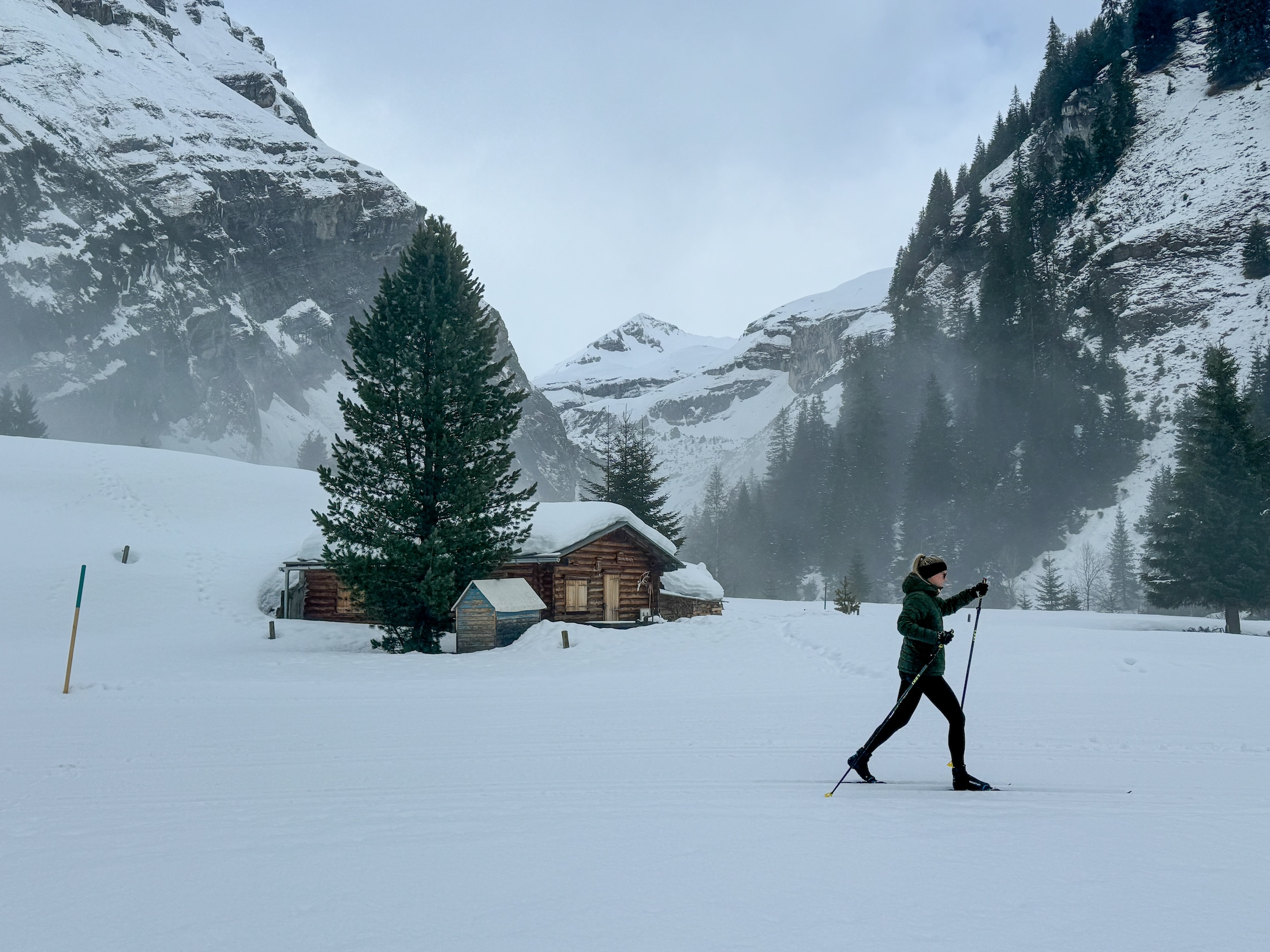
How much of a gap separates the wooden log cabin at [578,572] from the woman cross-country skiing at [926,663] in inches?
692

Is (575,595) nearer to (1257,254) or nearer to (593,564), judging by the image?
(593,564)

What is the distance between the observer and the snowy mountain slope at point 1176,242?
77.2 m

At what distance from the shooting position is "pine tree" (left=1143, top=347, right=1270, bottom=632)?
2950 cm

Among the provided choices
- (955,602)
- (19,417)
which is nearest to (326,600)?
(955,602)

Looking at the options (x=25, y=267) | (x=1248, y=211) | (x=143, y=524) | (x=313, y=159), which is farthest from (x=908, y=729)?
(x=313, y=159)

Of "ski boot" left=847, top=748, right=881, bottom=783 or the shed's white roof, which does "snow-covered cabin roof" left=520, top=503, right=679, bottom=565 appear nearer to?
the shed's white roof

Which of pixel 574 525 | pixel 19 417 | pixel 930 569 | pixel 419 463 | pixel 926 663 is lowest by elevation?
pixel 926 663

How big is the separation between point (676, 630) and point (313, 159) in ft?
611

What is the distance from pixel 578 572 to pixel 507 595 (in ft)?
16.4

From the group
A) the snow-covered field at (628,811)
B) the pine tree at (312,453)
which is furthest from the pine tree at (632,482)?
the pine tree at (312,453)

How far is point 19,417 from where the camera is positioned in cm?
5797

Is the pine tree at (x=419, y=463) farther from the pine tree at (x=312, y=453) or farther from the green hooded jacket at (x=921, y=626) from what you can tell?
the pine tree at (x=312, y=453)

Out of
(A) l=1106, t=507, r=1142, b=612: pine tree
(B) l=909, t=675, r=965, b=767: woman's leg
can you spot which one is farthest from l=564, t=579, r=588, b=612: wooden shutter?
(A) l=1106, t=507, r=1142, b=612: pine tree

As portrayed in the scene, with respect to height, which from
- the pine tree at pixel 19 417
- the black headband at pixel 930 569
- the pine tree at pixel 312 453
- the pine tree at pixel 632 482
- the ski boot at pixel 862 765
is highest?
the pine tree at pixel 312 453
